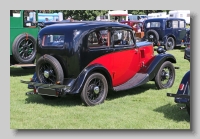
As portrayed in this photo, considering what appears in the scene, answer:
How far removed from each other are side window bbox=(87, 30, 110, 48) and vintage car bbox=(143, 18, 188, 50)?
10609mm

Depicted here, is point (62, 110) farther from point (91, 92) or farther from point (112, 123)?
point (112, 123)

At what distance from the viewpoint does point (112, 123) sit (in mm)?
5602

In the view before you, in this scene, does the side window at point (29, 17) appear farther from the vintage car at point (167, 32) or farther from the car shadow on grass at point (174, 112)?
the vintage car at point (167, 32)

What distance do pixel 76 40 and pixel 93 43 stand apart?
0.42 meters

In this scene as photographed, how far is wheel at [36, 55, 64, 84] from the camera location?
20.5 feet

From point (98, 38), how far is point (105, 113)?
1509 mm

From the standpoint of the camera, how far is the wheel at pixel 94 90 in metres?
6.34

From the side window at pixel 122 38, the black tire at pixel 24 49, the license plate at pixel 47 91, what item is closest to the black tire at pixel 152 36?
the black tire at pixel 24 49

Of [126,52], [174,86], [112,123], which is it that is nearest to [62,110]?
[112,123]

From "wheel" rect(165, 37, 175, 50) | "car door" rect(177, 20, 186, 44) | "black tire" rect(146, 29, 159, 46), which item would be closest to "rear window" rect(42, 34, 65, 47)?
"black tire" rect(146, 29, 159, 46)

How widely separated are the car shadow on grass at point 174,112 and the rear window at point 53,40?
7.17 feet

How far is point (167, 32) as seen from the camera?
A: 57.7 feet

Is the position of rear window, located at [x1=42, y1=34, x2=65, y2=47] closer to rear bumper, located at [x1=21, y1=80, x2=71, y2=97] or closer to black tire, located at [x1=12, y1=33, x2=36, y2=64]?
rear bumper, located at [x1=21, y1=80, x2=71, y2=97]

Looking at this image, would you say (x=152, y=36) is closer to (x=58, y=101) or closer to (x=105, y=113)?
(x=58, y=101)
